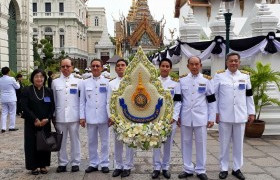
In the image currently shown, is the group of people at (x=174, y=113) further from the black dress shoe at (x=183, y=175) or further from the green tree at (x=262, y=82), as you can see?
the green tree at (x=262, y=82)

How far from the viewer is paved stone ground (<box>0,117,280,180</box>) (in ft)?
17.0

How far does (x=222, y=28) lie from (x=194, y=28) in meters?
1.45

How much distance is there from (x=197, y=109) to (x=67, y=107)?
75.8 inches

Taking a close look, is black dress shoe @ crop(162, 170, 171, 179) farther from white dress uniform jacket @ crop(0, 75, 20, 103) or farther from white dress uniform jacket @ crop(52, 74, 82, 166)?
white dress uniform jacket @ crop(0, 75, 20, 103)

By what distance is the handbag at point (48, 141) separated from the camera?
16.4 feet

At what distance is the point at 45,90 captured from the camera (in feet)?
17.2

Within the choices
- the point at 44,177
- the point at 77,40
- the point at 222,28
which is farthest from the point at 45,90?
the point at 77,40

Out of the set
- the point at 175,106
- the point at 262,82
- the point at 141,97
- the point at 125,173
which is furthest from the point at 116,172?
the point at 262,82

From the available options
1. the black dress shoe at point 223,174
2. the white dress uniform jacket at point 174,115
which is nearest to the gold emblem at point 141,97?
the white dress uniform jacket at point 174,115

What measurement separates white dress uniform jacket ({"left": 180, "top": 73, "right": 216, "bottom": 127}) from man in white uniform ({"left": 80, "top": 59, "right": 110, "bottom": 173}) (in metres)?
1.19

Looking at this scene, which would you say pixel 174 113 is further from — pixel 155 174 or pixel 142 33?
pixel 142 33

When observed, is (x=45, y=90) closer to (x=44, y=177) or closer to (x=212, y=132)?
(x=44, y=177)

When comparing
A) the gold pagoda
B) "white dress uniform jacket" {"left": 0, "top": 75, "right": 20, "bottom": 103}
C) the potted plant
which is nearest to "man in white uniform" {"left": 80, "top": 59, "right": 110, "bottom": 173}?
the potted plant

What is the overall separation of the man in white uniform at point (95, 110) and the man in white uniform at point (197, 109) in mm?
1166
